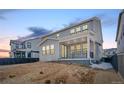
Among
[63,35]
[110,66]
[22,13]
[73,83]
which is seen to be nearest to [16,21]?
[22,13]

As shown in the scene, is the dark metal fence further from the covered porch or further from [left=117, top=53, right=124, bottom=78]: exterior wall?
[left=117, top=53, right=124, bottom=78]: exterior wall

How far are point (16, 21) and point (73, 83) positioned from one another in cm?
121

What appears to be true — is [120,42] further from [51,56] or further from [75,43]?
[51,56]

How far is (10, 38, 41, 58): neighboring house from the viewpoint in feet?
10.9

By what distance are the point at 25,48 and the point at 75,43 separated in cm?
74

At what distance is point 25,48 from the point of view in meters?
3.38

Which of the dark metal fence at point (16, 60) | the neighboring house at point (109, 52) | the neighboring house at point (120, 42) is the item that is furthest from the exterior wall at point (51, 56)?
the neighboring house at point (120, 42)

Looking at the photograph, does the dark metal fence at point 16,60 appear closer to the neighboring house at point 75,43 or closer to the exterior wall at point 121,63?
the neighboring house at point 75,43

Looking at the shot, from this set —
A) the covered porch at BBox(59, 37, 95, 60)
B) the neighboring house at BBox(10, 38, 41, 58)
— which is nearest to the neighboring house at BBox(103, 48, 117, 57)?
the covered porch at BBox(59, 37, 95, 60)

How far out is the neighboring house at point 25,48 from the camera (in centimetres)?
332

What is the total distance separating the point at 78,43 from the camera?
10.8 ft

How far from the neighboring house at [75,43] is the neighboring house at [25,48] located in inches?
3.1
